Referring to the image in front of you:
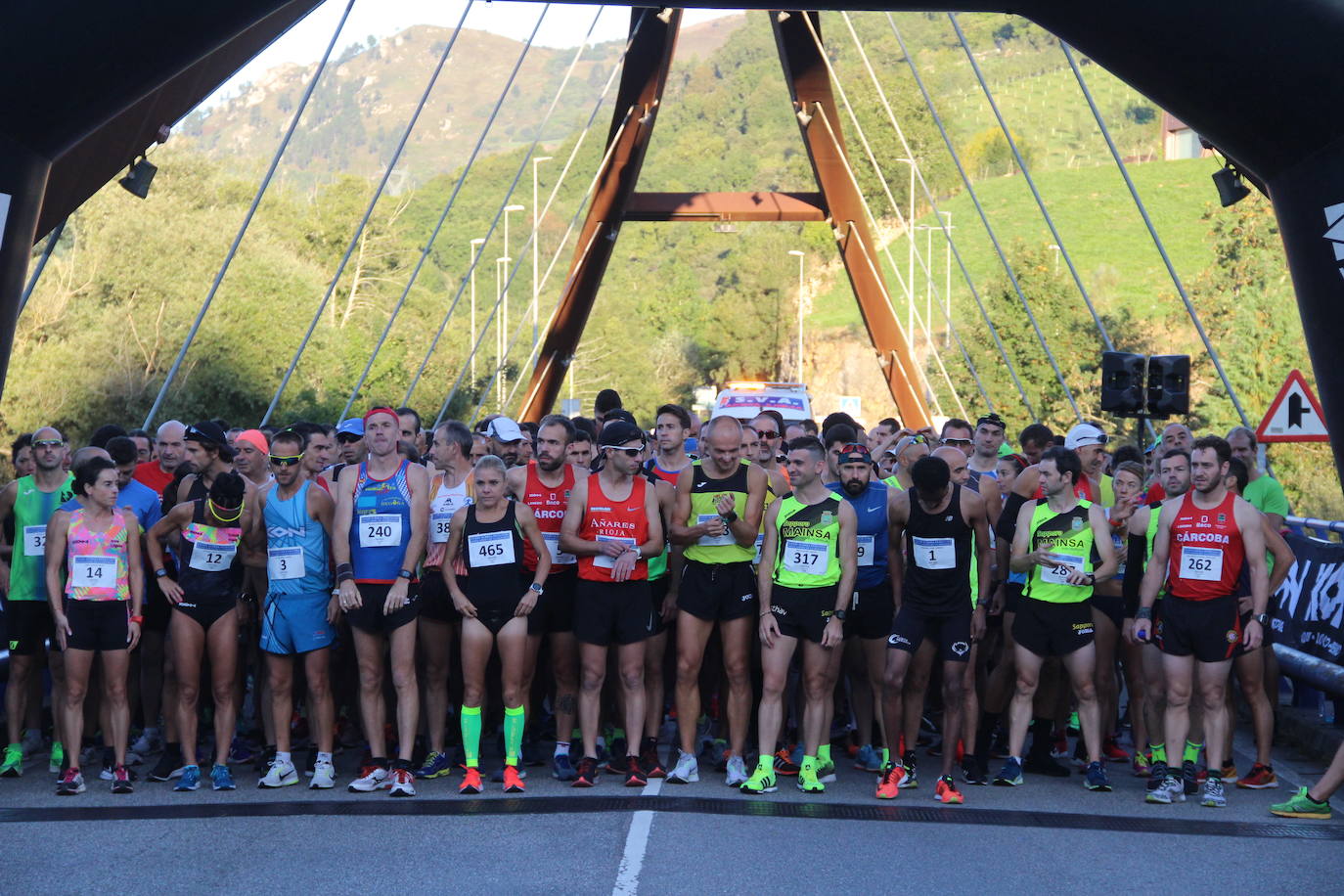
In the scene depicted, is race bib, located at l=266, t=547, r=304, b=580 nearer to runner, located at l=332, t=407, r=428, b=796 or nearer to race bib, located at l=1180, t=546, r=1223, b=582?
runner, located at l=332, t=407, r=428, b=796

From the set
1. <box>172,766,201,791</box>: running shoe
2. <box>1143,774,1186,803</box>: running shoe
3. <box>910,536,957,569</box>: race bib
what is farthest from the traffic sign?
<box>172,766,201,791</box>: running shoe

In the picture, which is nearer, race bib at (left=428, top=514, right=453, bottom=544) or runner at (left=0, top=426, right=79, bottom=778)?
race bib at (left=428, top=514, right=453, bottom=544)

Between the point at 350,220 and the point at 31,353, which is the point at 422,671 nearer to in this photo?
the point at 31,353

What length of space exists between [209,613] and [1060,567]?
15.9ft

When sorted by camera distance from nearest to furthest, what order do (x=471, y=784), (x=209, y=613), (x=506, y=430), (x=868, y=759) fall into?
(x=471, y=784) → (x=209, y=613) → (x=868, y=759) → (x=506, y=430)

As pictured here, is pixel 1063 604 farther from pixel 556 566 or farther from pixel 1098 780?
pixel 556 566

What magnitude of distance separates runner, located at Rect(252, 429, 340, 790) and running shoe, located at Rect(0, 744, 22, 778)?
59.1 inches

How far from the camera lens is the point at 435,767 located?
29.5 ft

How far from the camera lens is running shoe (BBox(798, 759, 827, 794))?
28.2ft

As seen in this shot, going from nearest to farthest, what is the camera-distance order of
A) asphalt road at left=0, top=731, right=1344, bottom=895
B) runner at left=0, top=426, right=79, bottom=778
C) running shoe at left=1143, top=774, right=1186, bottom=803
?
asphalt road at left=0, top=731, right=1344, bottom=895
running shoe at left=1143, top=774, right=1186, bottom=803
runner at left=0, top=426, right=79, bottom=778

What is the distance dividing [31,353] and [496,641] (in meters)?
32.0

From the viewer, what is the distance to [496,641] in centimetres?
885

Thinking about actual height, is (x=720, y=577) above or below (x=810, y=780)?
above

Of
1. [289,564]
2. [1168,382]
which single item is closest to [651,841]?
[289,564]
